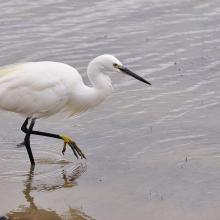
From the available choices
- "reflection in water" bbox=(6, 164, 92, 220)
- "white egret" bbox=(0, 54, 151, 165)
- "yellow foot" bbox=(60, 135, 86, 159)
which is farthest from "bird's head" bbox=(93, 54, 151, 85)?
"reflection in water" bbox=(6, 164, 92, 220)

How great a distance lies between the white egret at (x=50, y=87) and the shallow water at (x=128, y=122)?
1.51ft

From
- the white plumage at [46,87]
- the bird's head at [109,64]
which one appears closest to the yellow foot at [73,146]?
the white plumage at [46,87]

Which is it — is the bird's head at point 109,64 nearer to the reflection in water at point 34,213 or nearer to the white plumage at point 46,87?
the white plumage at point 46,87

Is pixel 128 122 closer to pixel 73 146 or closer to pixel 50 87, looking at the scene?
pixel 73 146

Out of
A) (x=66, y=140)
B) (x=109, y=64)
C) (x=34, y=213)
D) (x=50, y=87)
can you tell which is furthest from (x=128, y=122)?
(x=34, y=213)

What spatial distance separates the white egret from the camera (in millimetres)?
7863

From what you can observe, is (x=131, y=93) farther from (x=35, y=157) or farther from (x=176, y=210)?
(x=176, y=210)

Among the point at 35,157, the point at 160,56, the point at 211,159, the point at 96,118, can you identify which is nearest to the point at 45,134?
the point at 35,157

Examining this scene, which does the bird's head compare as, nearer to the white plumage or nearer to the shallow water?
the white plumage

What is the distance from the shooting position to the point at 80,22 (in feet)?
42.4

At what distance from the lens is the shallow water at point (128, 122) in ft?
23.1

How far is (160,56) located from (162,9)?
239cm

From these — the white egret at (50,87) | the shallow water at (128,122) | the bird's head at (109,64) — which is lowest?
the shallow water at (128,122)

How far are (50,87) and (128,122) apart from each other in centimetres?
144
